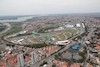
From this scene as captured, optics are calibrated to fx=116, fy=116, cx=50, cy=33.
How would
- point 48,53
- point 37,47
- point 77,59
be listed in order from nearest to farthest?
1. point 77,59
2. point 48,53
3. point 37,47

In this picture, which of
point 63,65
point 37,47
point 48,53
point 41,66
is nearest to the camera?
point 63,65

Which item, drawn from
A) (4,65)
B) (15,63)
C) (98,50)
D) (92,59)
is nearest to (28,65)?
(15,63)

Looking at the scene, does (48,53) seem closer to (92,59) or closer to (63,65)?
(63,65)

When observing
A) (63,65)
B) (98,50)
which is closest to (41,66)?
(63,65)

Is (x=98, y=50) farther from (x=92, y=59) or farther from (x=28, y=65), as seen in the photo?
(x=28, y=65)

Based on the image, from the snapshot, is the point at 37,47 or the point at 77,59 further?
the point at 37,47

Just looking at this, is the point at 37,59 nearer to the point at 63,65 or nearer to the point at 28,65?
the point at 28,65

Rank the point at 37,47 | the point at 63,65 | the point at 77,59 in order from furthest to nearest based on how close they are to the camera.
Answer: the point at 37,47 < the point at 77,59 < the point at 63,65

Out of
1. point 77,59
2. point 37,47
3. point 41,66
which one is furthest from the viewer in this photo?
point 37,47

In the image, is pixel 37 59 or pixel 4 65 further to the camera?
pixel 37 59
